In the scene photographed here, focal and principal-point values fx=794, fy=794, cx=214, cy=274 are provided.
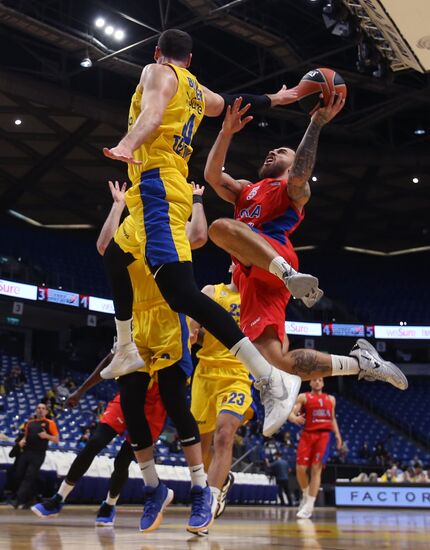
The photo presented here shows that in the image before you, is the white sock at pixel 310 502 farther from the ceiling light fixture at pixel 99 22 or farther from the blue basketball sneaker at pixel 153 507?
the ceiling light fixture at pixel 99 22

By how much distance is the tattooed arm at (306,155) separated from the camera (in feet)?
17.5

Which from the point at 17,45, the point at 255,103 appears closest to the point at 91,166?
the point at 17,45

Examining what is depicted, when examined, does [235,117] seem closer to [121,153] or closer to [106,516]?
[121,153]

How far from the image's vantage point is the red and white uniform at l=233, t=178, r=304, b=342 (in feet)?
17.1

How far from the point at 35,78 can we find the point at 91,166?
573 centimetres

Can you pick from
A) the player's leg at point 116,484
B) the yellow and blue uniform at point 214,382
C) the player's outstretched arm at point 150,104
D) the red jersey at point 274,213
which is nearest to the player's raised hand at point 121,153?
the player's outstretched arm at point 150,104

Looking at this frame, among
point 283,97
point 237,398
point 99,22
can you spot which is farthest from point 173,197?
point 99,22

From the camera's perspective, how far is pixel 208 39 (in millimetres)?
22141

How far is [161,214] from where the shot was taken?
4.40 meters

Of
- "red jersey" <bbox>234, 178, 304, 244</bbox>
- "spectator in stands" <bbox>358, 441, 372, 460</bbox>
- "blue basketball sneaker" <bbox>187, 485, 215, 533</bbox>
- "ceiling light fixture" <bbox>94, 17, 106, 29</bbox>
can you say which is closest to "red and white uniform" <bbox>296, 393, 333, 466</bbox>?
"red jersey" <bbox>234, 178, 304, 244</bbox>

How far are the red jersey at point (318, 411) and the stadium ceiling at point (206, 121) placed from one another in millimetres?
8146

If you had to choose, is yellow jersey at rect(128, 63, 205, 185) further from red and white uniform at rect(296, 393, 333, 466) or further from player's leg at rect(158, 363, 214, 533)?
red and white uniform at rect(296, 393, 333, 466)

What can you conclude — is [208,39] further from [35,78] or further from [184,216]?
[184,216]

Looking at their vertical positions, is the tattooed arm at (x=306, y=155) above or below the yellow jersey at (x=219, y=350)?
above
